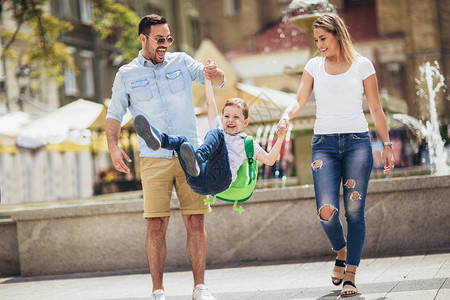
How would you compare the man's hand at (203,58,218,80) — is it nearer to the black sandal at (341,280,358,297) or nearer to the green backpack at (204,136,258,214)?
the green backpack at (204,136,258,214)

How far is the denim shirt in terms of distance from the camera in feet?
17.7

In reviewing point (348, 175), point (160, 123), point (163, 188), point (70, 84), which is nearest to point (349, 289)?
point (348, 175)

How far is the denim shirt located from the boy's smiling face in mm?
241

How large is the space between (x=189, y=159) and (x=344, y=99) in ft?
4.29

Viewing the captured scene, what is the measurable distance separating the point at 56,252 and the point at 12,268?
0.66 m

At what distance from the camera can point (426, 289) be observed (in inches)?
212

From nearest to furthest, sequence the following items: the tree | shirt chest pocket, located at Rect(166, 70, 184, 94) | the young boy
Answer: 1. the young boy
2. shirt chest pocket, located at Rect(166, 70, 184, 94)
3. the tree

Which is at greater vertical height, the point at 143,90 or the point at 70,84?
the point at 70,84

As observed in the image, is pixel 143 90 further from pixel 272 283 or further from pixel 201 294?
pixel 272 283

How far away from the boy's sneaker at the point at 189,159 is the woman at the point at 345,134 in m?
0.95

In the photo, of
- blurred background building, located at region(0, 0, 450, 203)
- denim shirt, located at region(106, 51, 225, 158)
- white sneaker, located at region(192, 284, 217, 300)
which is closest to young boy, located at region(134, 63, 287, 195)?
denim shirt, located at region(106, 51, 225, 158)

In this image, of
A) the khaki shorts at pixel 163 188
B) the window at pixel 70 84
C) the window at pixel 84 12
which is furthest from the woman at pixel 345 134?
the window at pixel 84 12

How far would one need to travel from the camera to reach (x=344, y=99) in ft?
18.1

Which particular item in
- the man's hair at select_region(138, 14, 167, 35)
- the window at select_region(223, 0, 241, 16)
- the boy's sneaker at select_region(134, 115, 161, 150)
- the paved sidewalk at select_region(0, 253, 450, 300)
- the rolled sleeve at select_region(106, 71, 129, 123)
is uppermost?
the window at select_region(223, 0, 241, 16)
